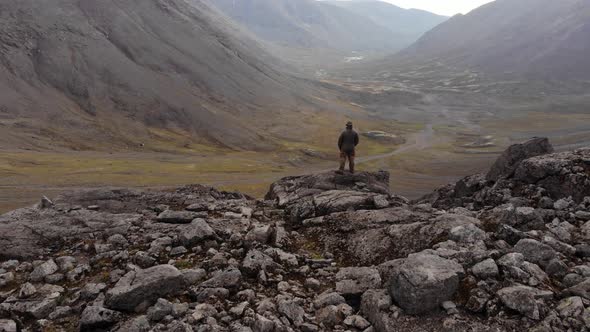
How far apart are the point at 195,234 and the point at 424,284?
838 centimetres

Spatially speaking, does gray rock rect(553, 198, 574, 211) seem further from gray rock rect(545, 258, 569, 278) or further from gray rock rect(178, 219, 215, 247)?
gray rock rect(178, 219, 215, 247)

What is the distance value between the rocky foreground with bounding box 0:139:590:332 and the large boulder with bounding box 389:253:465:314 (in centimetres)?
3

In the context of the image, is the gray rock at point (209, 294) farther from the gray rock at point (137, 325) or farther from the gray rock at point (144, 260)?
the gray rock at point (144, 260)

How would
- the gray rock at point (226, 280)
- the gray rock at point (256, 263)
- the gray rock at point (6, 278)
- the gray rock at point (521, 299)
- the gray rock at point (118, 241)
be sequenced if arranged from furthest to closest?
the gray rock at point (118, 241) < the gray rock at point (6, 278) < the gray rock at point (256, 263) < the gray rock at point (226, 280) < the gray rock at point (521, 299)

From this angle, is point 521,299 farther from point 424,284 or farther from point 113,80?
point 113,80

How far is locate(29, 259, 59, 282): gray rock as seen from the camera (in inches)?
513

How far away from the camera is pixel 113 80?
135 m

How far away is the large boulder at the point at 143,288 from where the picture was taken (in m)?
11.0

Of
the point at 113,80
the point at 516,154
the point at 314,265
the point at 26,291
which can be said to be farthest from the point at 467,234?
the point at 113,80

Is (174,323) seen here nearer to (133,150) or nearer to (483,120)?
(133,150)

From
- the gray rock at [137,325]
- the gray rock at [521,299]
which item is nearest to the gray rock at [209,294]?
the gray rock at [137,325]

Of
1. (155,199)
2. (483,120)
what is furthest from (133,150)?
(483,120)

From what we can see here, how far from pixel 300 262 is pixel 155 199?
38.1 feet

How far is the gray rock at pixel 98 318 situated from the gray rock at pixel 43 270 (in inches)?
133
